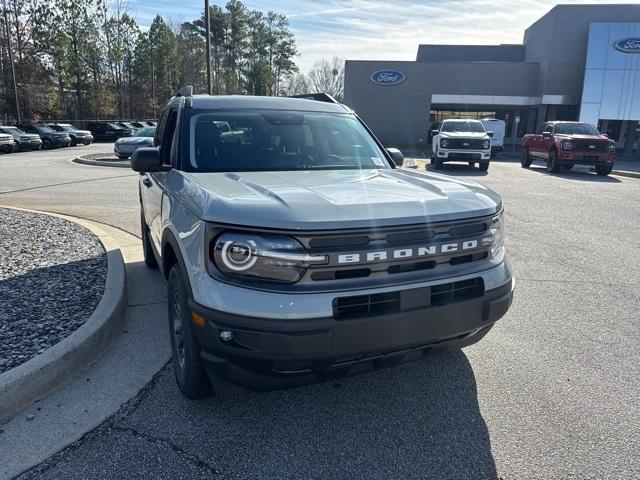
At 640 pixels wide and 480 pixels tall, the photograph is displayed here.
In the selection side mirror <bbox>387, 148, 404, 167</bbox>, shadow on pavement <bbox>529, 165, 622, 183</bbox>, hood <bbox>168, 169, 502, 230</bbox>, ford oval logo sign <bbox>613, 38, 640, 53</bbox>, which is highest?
ford oval logo sign <bbox>613, 38, 640, 53</bbox>

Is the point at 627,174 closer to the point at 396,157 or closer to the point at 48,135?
the point at 396,157

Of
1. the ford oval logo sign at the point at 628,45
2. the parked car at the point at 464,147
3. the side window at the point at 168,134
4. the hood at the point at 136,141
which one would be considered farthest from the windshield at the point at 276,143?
the ford oval logo sign at the point at 628,45

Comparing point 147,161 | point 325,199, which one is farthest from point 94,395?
point 325,199

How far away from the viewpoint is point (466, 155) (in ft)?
63.5

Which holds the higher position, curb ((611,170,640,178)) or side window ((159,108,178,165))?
side window ((159,108,178,165))

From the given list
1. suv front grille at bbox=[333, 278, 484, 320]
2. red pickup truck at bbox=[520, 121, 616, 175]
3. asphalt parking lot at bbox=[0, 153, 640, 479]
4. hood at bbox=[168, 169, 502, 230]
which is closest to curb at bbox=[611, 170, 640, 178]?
red pickup truck at bbox=[520, 121, 616, 175]

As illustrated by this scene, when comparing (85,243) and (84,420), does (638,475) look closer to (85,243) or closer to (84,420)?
(84,420)

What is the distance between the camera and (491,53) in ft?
156

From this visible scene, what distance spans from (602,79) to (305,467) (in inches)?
1566

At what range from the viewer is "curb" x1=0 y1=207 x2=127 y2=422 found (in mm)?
2959

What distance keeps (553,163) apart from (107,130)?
3492 cm

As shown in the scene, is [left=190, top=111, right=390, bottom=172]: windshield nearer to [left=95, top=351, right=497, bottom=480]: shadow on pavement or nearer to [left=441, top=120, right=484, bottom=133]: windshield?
[left=95, top=351, right=497, bottom=480]: shadow on pavement

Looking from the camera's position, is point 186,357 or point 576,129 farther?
point 576,129

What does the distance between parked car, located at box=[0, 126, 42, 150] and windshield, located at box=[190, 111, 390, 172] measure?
2968 centimetres
